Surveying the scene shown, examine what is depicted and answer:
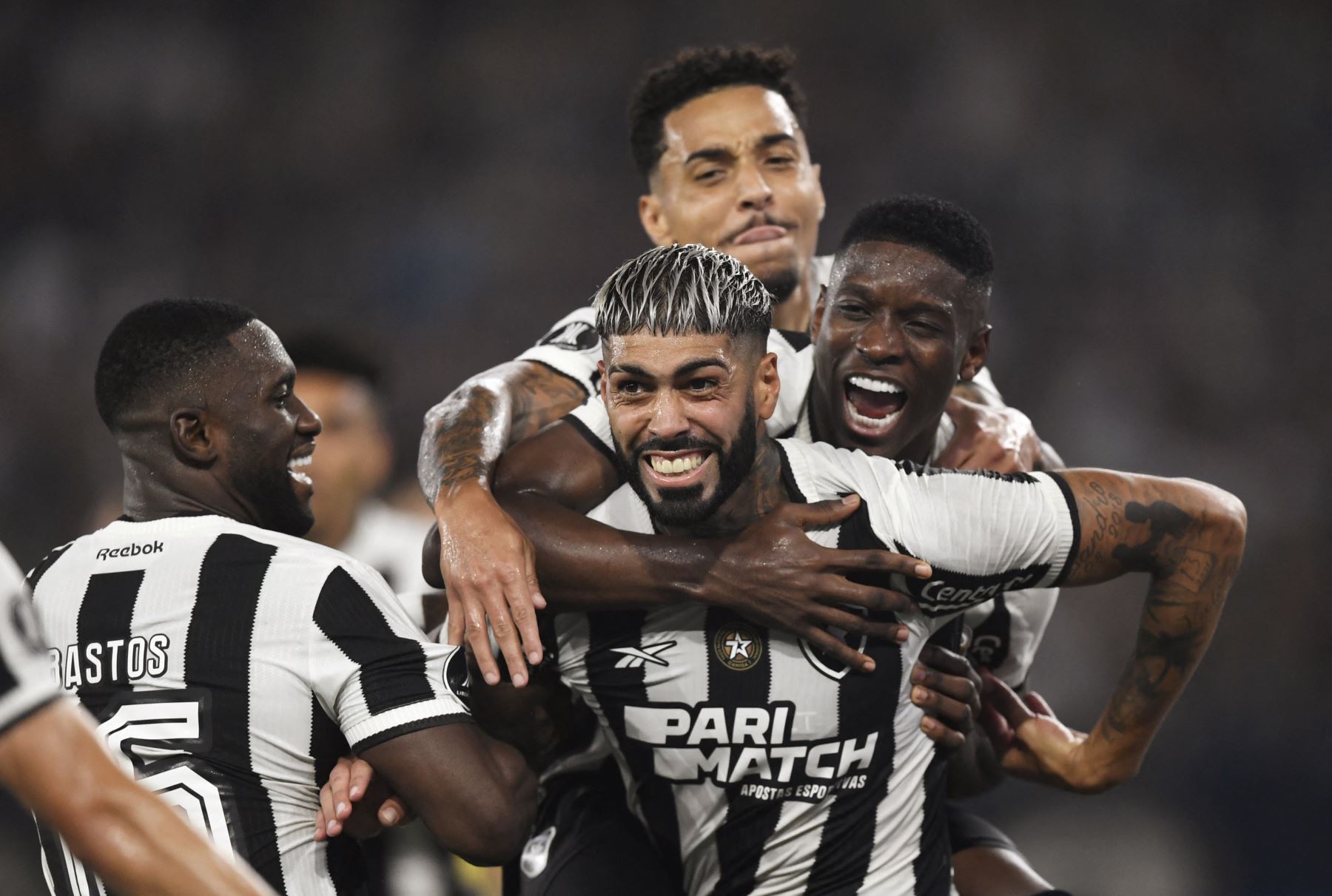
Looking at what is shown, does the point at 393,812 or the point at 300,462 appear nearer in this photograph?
the point at 393,812

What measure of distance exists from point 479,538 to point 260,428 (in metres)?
0.50

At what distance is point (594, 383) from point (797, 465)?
78cm

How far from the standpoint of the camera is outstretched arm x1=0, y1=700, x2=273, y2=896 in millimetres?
1447

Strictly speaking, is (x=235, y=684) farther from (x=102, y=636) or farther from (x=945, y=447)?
(x=945, y=447)

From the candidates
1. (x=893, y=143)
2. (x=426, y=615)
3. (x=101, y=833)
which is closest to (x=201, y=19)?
(x=893, y=143)

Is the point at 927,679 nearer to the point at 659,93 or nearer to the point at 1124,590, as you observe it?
the point at 659,93

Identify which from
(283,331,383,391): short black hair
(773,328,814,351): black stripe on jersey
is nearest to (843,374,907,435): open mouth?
(773,328,814,351): black stripe on jersey

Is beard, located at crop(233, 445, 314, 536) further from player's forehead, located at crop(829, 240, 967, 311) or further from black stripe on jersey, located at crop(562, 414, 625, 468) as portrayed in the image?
player's forehead, located at crop(829, 240, 967, 311)

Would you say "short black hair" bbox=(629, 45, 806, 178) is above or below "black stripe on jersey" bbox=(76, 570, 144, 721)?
above

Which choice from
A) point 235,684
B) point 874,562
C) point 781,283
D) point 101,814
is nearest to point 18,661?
point 101,814

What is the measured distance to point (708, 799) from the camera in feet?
8.79

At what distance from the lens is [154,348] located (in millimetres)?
2553

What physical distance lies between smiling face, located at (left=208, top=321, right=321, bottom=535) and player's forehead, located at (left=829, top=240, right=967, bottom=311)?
1.16 m

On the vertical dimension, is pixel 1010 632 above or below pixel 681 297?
below
